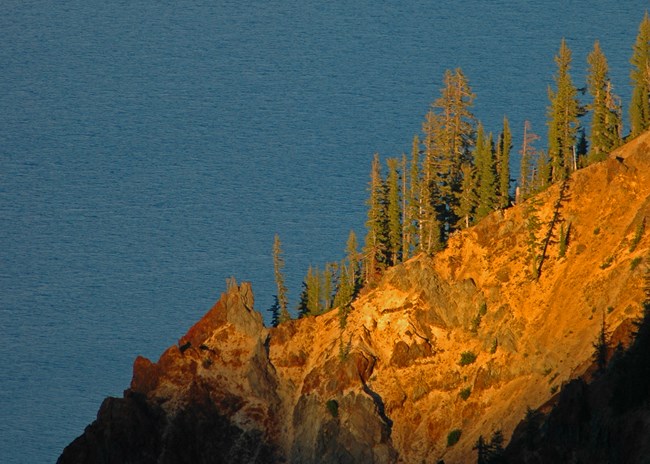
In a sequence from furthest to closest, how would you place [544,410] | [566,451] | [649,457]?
[544,410] → [566,451] → [649,457]

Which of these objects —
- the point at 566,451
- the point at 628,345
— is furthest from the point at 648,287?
the point at 566,451

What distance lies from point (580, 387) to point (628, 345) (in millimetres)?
8708

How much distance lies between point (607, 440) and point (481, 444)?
838 inches

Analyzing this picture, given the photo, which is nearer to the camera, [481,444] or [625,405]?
[625,405]

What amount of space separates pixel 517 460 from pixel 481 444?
900 cm

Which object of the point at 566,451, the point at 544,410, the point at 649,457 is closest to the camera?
the point at 649,457

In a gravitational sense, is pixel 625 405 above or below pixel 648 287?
below

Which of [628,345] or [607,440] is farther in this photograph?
[628,345]

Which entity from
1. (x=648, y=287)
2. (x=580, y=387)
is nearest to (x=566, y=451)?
(x=580, y=387)

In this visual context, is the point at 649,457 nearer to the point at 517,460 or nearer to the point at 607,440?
the point at 607,440

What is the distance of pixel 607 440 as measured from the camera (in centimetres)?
17550

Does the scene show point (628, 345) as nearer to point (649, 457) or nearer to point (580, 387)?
point (580, 387)

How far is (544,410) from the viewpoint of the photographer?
195m

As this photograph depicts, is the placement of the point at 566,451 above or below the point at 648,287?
below
